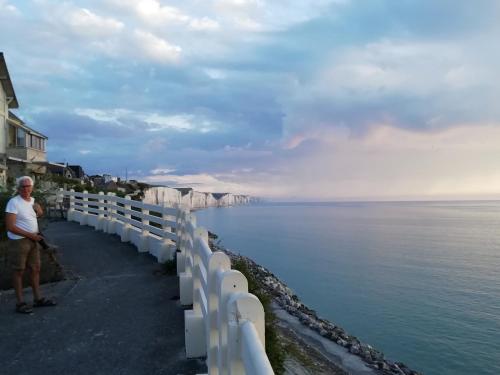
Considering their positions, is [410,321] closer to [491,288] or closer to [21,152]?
[491,288]

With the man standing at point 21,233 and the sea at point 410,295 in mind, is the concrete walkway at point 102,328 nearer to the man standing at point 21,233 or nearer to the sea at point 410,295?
the man standing at point 21,233

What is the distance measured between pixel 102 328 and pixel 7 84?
3460 centimetres

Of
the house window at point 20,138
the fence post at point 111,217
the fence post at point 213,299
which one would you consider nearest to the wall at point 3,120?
the house window at point 20,138

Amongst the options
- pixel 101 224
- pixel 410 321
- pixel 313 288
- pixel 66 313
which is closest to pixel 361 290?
pixel 313 288

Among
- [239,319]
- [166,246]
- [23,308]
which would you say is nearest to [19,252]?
[23,308]

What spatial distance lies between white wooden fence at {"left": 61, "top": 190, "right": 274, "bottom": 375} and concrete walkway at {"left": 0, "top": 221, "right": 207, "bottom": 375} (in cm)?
39

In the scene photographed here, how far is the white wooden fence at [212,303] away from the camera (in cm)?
236

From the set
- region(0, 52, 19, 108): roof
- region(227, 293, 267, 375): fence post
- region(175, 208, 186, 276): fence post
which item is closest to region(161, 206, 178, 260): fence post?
region(175, 208, 186, 276): fence post

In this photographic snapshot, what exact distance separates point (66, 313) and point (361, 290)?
26.2m

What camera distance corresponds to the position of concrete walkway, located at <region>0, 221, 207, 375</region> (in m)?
4.89

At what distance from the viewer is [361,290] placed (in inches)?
1170

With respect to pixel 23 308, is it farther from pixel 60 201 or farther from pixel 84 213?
pixel 60 201

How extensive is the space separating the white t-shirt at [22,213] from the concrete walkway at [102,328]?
143cm

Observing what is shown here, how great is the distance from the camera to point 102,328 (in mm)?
6051
